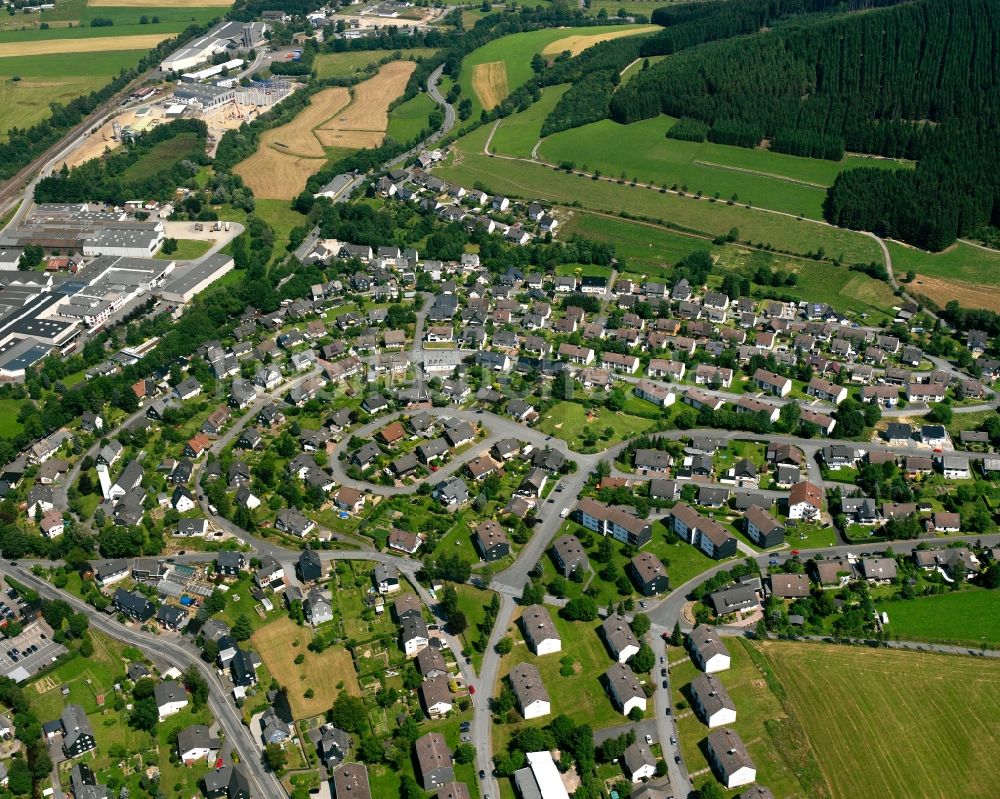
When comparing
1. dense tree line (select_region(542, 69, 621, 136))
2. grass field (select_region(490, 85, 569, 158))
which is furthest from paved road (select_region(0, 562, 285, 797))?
dense tree line (select_region(542, 69, 621, 136))

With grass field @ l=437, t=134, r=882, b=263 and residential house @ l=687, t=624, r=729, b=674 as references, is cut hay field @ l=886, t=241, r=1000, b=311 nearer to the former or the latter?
grass field @ l=437, t=134, r=882, b=263

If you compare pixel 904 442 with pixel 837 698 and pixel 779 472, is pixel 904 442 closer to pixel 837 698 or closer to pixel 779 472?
pixel 779 472

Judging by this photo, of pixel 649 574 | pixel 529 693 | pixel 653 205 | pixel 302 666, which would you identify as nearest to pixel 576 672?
pixel 529 693

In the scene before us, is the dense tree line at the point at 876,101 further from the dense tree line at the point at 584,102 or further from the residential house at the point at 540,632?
the residential house at the point at 540,632

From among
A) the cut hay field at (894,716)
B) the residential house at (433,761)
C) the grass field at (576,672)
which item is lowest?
the cut hay field at (894,716)

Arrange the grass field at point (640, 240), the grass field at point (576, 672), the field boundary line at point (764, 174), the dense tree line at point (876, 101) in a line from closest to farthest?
the grass field at point (576, 672) → the grass field at point (640, 240) → the dense tree line at point (876, 101) → the field boundary line at point (764, 174)

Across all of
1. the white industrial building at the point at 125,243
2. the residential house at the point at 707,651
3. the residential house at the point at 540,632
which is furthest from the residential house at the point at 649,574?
the white industrial building at the point at 125,243

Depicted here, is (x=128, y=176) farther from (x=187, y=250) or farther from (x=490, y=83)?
(x=490, y=83)
